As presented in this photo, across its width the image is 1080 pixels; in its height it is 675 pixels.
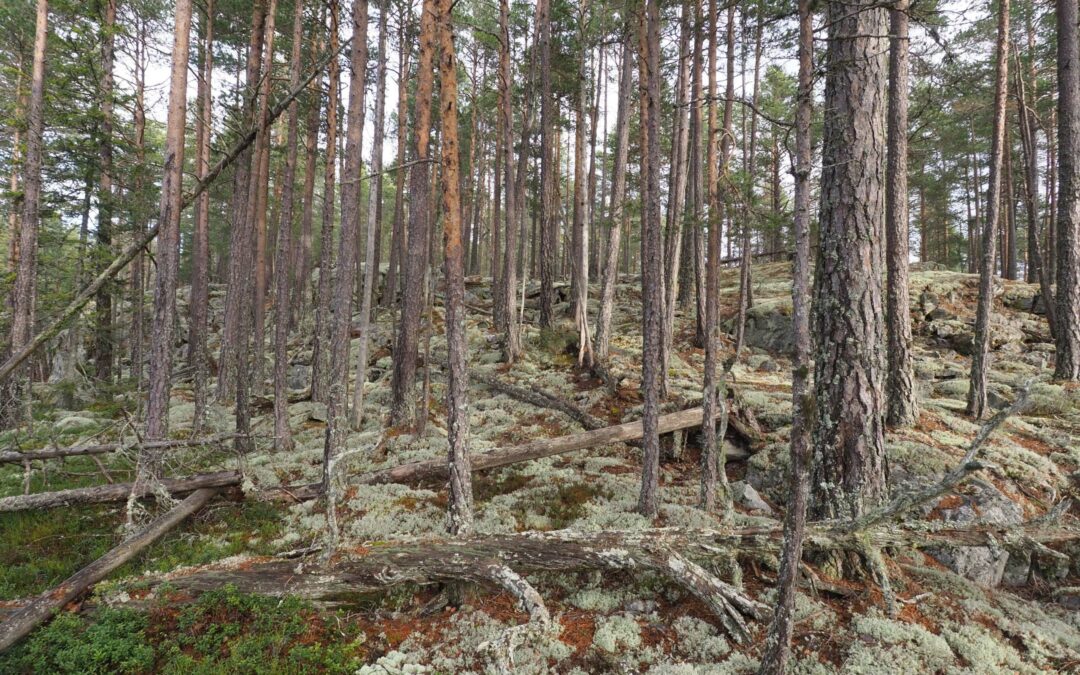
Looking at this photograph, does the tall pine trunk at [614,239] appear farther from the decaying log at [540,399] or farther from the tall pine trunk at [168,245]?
the tall pine trunk at [168,245]

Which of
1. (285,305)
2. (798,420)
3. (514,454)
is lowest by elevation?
(514,454)

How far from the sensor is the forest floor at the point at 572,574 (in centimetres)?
457

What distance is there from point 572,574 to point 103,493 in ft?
25.7

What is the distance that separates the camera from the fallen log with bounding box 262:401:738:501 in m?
8.24

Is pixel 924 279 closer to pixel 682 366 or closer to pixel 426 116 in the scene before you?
pixel 682 366

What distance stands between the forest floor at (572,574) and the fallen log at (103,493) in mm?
317

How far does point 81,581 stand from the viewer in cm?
529

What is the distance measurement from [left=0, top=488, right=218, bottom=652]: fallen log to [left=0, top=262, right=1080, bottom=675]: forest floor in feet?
0.59

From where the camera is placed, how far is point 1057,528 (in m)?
5.52

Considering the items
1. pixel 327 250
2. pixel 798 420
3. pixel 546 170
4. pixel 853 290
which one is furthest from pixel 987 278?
pixel 327 250

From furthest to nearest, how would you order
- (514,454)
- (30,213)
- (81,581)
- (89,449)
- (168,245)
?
(30,213)
(514,454)
(89,449)
(168,245)
(81,581)

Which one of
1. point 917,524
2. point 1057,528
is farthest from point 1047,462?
point 917,524

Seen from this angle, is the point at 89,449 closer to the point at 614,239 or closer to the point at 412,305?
the point at 412,305

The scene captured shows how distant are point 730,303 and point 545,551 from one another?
1822cm
